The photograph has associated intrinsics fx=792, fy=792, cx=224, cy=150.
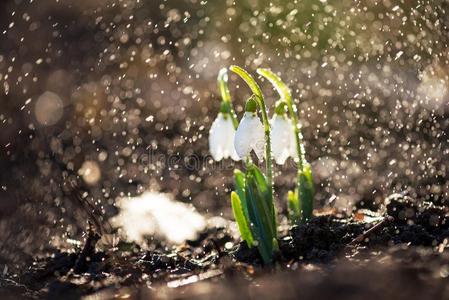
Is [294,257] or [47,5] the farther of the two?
[47,5]

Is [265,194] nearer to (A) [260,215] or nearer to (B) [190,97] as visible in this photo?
(A) [260,215]

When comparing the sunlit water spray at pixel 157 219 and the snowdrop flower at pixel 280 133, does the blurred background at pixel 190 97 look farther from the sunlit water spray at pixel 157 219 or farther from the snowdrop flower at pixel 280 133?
the snowdrop flower at pixel 280 133

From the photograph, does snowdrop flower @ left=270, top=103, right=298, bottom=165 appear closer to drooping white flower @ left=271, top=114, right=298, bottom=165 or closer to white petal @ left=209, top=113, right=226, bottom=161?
drooping white flower @ left=271, top=114, right=298, bottom=165

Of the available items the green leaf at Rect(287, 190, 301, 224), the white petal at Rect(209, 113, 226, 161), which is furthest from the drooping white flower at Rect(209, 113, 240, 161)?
the green leaf at Rect(287, 190, 301, 224)

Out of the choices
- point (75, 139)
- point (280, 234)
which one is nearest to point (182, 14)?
point (75, 139)

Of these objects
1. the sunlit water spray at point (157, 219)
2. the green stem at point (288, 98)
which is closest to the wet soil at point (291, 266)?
the green stem at point (288, 98)

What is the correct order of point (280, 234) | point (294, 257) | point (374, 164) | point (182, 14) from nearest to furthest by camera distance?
point (294, 257) < point (280, 234) < point (374, 164) < point (182, 14)

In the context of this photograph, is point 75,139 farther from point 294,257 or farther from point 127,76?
point 294,257
